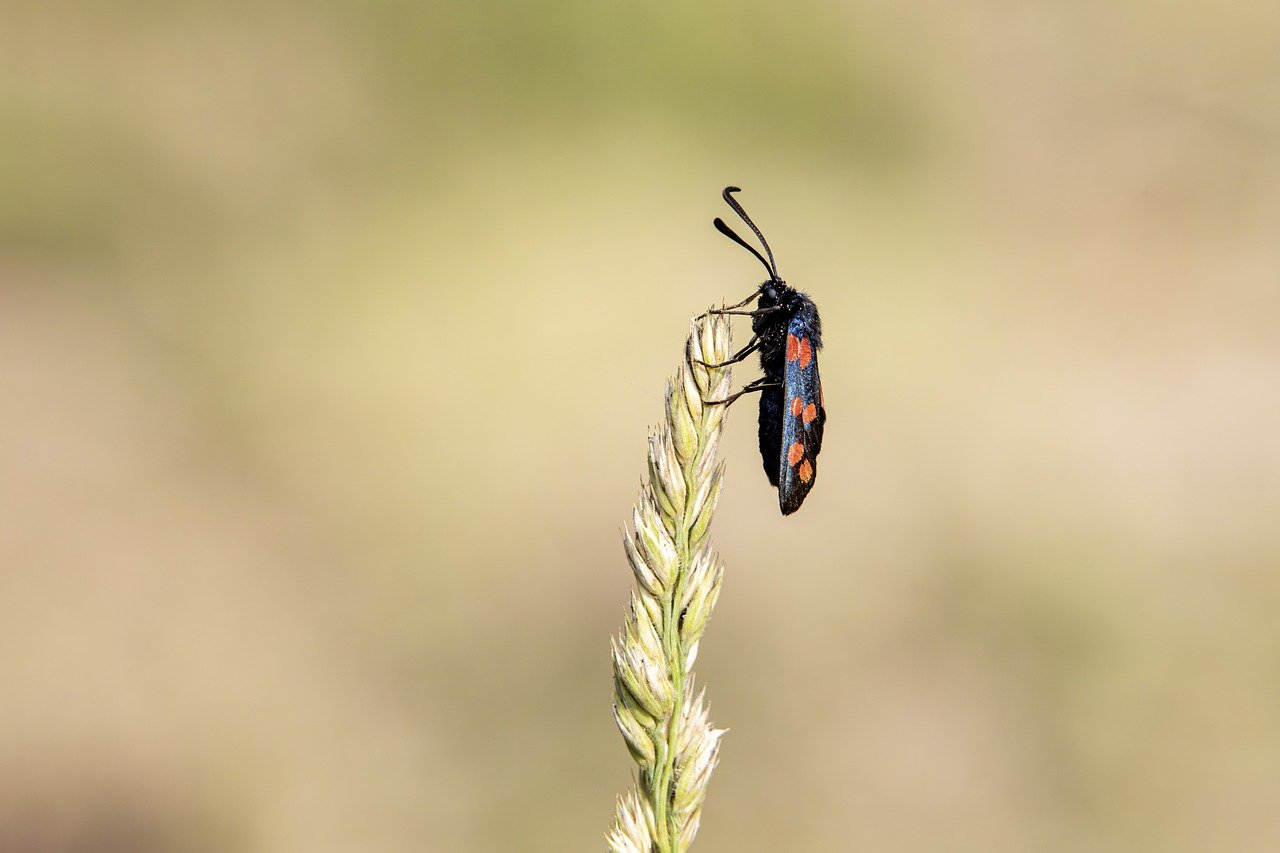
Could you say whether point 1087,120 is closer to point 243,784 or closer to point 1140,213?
point 1140,213

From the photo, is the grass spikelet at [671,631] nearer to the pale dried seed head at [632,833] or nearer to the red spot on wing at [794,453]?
the pale dried seed head at [632,833]

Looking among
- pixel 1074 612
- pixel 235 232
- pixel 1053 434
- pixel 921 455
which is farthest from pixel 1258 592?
pixel 235 232

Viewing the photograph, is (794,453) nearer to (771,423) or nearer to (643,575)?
(771,423)

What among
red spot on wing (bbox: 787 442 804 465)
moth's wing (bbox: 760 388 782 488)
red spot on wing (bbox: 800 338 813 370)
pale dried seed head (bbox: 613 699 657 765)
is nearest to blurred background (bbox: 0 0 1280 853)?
moth's wing (bbox: 760 388 782 488)

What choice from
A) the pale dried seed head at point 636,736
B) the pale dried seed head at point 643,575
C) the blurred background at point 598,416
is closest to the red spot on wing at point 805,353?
the blurred background at point 598,416

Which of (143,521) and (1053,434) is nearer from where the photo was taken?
(143,521)

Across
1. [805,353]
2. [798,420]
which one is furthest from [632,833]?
[805,353]
